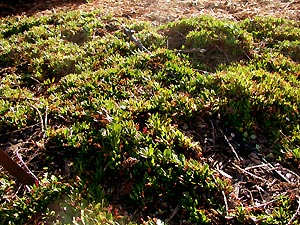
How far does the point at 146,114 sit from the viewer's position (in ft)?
12.6

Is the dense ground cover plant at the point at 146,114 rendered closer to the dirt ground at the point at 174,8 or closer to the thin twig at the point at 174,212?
the thin twig at the point at 174,212

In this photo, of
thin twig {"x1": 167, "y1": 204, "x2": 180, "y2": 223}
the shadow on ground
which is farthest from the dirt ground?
thin twig {"x1": 167, "y1": 204, "x2": 180, "y2": 223}

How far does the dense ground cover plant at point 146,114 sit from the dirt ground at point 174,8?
1.78 feet

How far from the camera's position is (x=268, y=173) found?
327 centimetres

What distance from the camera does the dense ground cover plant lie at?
3033mm

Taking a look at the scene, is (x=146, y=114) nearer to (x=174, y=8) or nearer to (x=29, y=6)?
(x=174, y=8)

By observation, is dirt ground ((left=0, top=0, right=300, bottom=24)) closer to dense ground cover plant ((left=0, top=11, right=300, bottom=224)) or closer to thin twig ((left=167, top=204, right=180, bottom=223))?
dense ground cover plant ((left=0, top=11, right=300, bottom=224))

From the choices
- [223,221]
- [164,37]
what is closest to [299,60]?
[164,37]

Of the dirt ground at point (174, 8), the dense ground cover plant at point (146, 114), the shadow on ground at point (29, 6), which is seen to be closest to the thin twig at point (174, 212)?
the dense ground cover plant at point (146, 114)

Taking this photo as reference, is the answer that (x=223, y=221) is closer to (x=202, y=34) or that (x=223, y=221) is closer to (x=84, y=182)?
(x=84, y=182)

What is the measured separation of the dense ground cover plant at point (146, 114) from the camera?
3033 millimetres

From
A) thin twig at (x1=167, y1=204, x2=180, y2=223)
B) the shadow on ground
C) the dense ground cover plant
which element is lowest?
thin twig at (x1=167, y1=204, x2=180, y2=223)

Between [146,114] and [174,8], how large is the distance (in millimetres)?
3202

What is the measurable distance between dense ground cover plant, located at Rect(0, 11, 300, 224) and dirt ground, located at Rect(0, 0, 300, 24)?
1.78ft
